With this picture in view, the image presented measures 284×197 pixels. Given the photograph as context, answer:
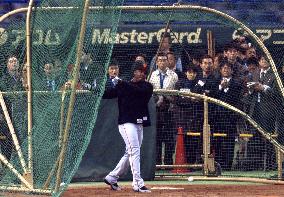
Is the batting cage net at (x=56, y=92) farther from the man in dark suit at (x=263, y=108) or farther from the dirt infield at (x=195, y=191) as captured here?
the man in dark suit at (x=263, y=108)

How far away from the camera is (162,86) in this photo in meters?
19.4

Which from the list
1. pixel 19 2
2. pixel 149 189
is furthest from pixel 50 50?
pixel 19 2

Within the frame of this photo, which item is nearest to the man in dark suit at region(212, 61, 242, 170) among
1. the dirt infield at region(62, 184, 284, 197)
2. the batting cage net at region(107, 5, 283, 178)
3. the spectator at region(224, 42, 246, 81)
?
the batting cage net at region(107, 5, 283, 178)

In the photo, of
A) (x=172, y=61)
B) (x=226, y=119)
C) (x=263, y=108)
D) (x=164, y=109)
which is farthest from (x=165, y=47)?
(x=263, y=108)

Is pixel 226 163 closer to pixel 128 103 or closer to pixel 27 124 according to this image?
pixel 128 103

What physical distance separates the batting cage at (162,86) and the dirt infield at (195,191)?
894mm

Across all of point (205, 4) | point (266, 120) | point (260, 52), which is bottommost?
point (266, 120)

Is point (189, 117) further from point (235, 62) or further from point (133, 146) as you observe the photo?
point (133, 146)

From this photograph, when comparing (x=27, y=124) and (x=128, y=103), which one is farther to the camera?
(x=128, y=103)

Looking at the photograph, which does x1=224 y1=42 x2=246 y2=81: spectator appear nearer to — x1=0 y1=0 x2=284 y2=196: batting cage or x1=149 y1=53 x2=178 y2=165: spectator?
x1=0 y1=0 x2=284 y2=196: batting cage

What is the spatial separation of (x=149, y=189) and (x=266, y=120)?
319 cm

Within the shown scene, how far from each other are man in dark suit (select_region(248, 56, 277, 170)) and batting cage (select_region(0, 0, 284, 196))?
2cm

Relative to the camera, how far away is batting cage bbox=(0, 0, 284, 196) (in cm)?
1511

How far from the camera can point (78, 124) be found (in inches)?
576
